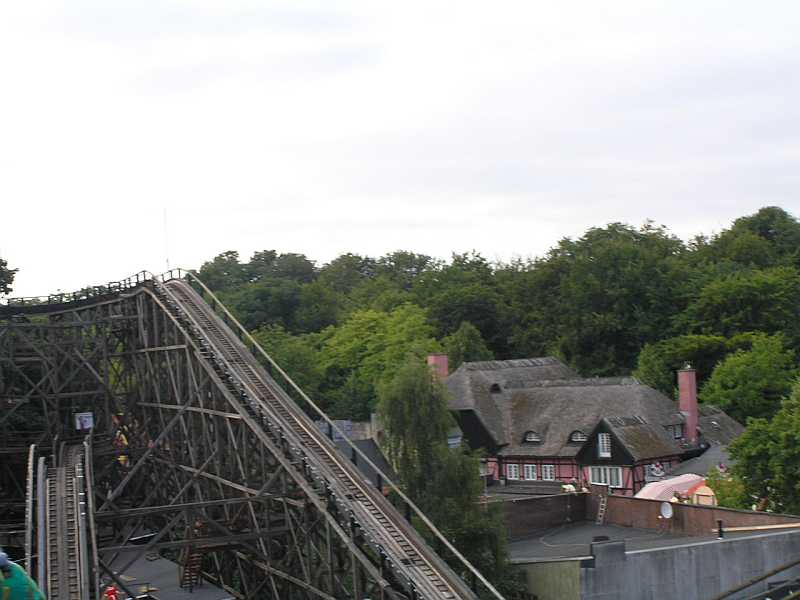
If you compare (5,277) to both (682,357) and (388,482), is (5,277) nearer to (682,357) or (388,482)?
(388,482)

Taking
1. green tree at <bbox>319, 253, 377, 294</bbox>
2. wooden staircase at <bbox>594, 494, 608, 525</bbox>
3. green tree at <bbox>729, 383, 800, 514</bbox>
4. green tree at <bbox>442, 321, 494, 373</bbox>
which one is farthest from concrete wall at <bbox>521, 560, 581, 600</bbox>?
green tree at <bbox>319, 253, 377, 294</bbox>

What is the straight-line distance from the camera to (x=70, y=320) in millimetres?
37594

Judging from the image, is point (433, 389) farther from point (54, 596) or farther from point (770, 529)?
point (54, 596)

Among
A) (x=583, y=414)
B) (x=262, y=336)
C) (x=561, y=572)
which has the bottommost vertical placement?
(x=561, y=572)

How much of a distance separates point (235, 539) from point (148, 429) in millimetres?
11050

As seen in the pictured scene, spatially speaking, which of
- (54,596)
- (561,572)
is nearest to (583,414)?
(561,572)

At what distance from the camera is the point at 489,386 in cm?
5162

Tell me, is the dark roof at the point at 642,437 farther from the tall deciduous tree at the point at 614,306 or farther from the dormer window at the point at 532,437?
the tall deciduous tree at the point at 614,306

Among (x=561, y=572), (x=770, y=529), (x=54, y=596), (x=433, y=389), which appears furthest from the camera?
(x=433, y=389)

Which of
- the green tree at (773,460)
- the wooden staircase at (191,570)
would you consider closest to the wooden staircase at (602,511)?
the green tree at (773,460)

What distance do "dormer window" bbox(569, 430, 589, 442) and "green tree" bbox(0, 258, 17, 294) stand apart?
2568 centimetres

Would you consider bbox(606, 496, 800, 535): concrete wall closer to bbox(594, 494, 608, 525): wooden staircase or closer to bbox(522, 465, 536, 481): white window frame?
bbox(594, 494, 608, 525): wooden staircase

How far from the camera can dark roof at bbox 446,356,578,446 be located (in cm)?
4921

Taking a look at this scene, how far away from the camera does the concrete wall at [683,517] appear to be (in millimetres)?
31675
